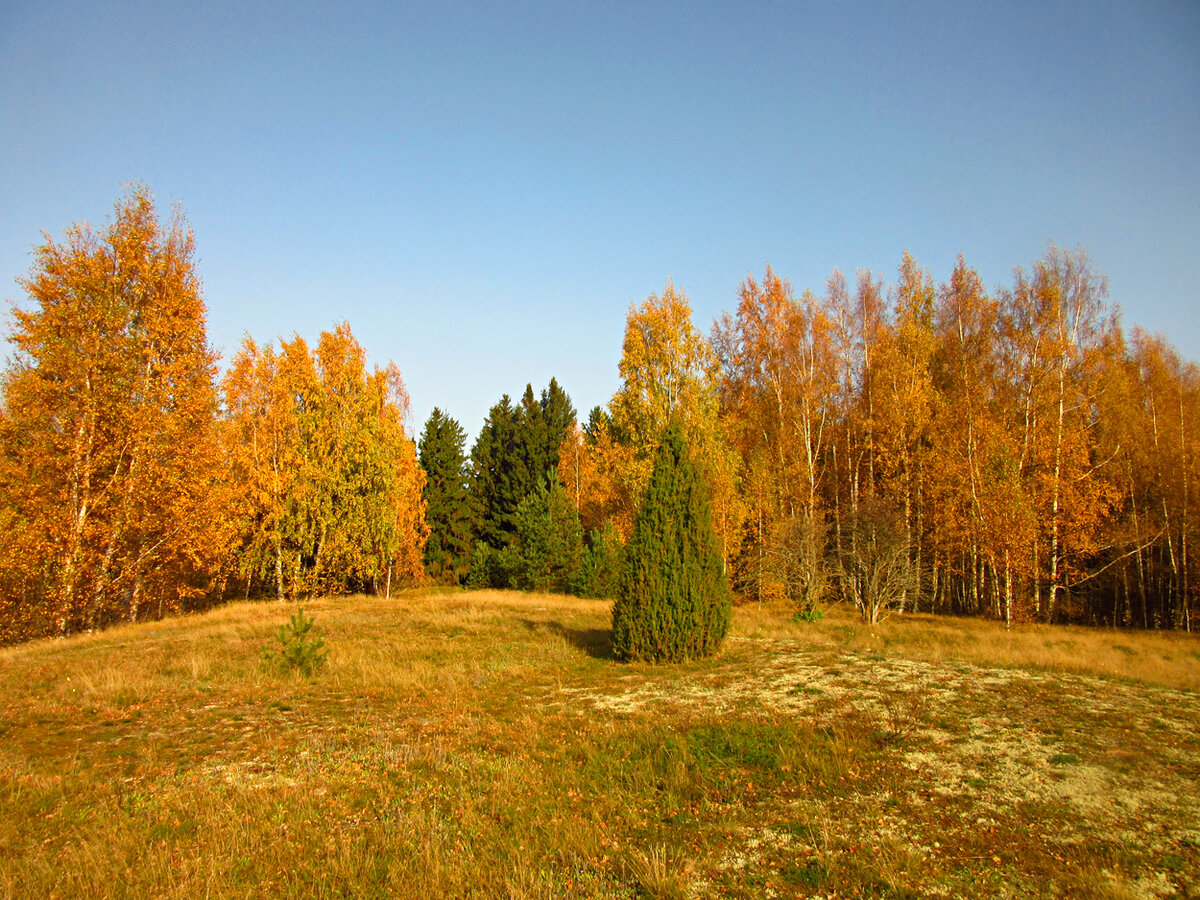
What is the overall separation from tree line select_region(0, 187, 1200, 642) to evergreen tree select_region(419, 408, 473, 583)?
7.63 meters

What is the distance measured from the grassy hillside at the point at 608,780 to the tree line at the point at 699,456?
24.1 feet

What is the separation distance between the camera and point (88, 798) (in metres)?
5.66

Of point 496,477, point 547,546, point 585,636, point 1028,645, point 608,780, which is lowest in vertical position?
point 585,636

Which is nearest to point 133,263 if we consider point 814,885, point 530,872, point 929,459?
point 530,872

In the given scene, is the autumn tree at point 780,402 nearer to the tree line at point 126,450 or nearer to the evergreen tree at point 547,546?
the evergreen tree at point 547,546

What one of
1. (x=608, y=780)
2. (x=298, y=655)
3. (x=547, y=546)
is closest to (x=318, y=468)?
(x=547, y=546)

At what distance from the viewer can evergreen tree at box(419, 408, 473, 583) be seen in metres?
41.3

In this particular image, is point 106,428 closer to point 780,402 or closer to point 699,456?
point 699,456

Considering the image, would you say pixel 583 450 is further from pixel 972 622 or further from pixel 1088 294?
pixel 1088 294

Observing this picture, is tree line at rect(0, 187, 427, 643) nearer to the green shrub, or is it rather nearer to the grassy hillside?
the grassy hillside

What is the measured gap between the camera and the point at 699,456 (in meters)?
24.2

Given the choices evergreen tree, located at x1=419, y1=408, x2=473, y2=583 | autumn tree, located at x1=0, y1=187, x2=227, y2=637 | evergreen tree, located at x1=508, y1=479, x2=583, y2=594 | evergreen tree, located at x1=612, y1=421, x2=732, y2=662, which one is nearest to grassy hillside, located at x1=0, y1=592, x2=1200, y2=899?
evergreen tree, located at x1=612, y1=421, x2=732, y2=662

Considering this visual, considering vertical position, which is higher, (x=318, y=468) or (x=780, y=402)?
(x=780, y=402)

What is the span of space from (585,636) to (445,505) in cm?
2801
